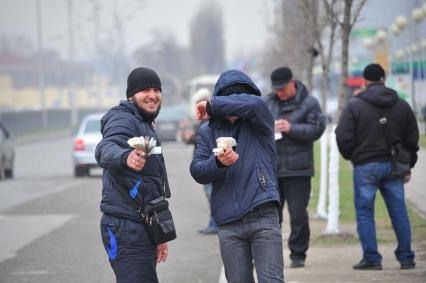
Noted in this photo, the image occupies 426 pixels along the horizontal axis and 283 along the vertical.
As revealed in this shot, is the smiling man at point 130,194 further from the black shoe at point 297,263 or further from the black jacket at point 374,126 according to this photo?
the black shoe at point 297,263

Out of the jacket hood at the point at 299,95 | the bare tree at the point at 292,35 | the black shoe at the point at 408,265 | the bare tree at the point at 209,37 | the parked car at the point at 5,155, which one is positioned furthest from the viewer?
the bare tree at the point at 209,37

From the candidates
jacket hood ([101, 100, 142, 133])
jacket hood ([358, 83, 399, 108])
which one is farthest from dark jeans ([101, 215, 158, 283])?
jacket hood ([358, 83, 399, 108])

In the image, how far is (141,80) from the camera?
645 cm

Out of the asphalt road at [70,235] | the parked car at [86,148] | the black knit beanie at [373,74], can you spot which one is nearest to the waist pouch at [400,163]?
the black knit beanie at [373,74]

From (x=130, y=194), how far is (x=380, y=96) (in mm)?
3802

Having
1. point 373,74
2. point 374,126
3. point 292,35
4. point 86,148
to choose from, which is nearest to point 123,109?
point 374,126

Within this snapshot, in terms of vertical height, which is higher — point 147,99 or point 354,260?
point 147,99

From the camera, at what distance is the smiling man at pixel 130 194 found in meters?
6.24

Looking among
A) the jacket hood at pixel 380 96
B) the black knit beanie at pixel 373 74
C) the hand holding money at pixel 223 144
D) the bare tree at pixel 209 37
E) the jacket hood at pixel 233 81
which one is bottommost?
the bare tree at pixel 209 37

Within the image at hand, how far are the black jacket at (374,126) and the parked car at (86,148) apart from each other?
16294mm

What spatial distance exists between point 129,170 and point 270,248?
37.9 inches

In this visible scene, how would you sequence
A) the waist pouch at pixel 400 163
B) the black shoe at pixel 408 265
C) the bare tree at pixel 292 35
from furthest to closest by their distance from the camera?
1. the bare tree at pixel 292 35
2. the black shoe at pixel 408 265
3. the waist pouch at pixel 400 163

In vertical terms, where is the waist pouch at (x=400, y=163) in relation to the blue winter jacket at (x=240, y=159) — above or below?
below

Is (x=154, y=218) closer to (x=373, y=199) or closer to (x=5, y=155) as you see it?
(x=373, y=199)
